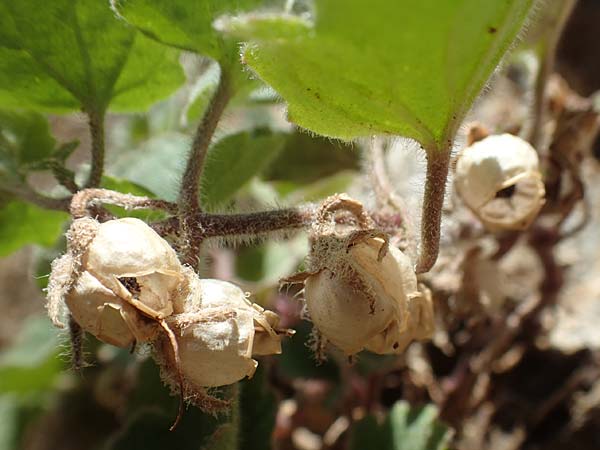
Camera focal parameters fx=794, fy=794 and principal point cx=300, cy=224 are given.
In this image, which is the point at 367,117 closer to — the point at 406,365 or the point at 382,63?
the point at 382,63

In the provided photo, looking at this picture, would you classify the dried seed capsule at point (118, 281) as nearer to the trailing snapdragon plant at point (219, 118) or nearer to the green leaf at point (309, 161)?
the trailing snapdragon plant at point (219, 118)

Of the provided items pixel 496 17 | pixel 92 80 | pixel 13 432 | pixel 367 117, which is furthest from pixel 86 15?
pixel 13 432

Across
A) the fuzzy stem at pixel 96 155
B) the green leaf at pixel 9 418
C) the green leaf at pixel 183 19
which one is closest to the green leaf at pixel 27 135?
the fuzzy stem at pixel 96 155

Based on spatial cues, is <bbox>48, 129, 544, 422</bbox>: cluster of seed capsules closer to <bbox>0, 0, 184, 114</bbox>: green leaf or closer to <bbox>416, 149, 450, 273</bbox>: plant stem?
<bbox>416, 149, 450, 273</bbox>: plant stem

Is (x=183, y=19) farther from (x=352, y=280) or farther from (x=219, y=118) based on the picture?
(x=352, y=280)

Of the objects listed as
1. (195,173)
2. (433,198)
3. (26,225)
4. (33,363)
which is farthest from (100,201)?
(33,363)
